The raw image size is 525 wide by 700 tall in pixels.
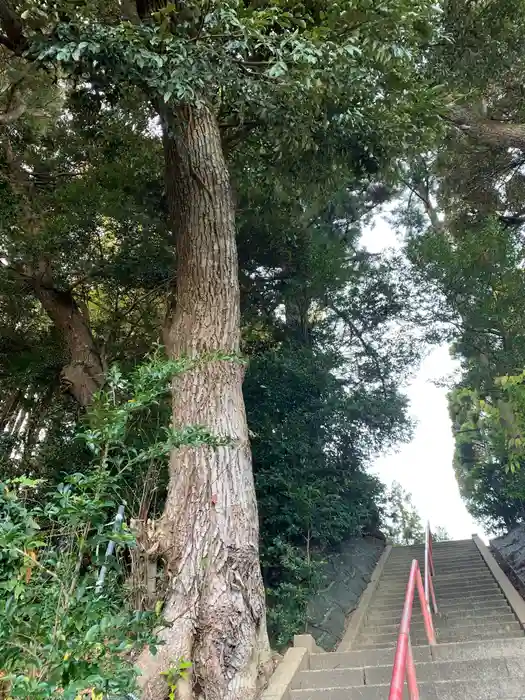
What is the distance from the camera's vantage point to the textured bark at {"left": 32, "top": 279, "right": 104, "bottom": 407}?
5539 mm

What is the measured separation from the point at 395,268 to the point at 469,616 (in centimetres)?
538

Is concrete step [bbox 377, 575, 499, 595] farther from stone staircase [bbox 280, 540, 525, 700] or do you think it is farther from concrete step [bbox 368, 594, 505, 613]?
concrete step [bbox 368, 594, 505, 613]

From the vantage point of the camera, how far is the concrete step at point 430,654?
3.46 m

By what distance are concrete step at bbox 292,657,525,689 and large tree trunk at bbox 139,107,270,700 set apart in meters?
0.50

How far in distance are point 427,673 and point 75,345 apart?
4.47 m

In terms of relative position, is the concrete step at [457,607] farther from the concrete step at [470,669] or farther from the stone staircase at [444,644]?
the concrete step at [470,669]

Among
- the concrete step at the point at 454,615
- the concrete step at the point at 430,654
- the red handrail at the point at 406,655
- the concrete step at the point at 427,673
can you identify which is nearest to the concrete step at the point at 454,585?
the concrete step at the point at 454,615

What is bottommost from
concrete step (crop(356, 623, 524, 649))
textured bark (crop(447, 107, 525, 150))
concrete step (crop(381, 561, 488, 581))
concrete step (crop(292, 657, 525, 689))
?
concrete step (crop(356, 623, 524, 649))

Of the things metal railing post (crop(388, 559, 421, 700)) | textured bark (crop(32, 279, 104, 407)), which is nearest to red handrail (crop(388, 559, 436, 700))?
metal railing post (crop(388, 559, 421, 700))

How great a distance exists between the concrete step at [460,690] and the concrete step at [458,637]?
234 centimetres

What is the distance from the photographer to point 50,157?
24.3ft

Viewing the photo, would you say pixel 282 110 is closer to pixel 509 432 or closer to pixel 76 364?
pixel 76 364

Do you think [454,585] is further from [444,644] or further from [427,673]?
Answer: [427,673]

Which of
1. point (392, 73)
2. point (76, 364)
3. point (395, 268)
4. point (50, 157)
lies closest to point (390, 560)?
point (395, 268)
